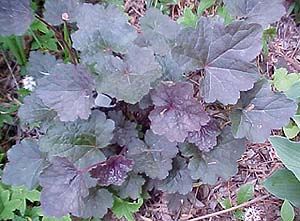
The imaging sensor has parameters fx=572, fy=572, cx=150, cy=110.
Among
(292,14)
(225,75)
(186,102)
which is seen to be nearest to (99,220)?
(186,102)

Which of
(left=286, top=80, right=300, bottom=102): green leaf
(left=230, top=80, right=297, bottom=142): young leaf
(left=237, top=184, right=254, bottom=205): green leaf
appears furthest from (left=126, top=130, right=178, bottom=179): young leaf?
(left=286, top=80, right=300, bottom=102): green leaf

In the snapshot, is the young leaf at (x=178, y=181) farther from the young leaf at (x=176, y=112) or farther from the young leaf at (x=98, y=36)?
the young leaf at (x=98, y=36)

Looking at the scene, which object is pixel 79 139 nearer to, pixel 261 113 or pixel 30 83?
pixel 30 83

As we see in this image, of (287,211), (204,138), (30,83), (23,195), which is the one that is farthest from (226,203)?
(30,83)

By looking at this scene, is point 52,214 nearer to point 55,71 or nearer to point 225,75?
point 55,71

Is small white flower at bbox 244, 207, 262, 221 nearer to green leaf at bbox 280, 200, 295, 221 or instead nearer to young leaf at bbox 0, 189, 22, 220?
green leaf at bbox 280, 200, 295, 221

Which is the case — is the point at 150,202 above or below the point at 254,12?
below

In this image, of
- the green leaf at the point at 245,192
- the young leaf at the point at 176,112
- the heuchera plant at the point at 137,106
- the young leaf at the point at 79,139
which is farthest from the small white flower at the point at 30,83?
the green leaf at the point at 245,192
